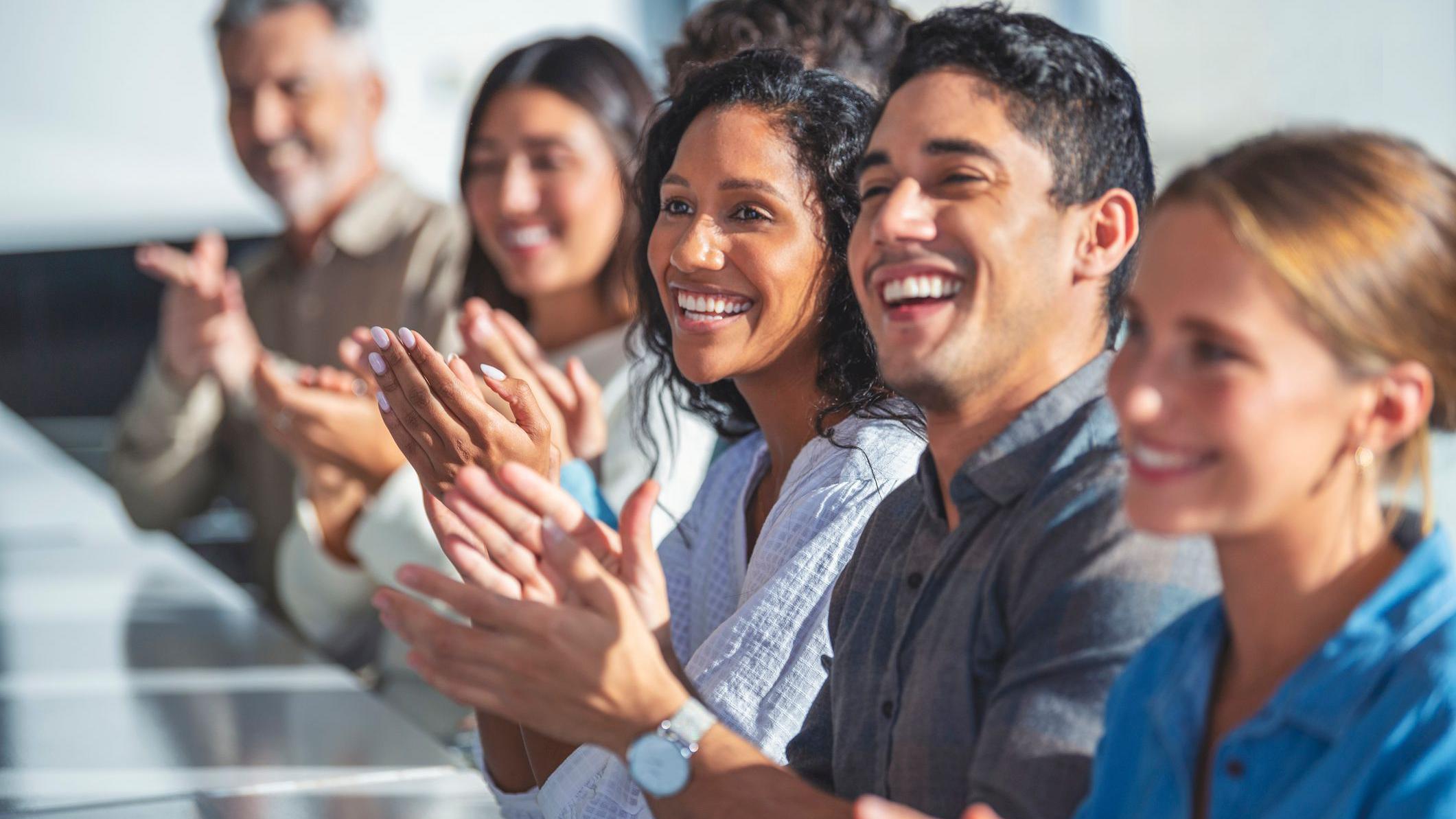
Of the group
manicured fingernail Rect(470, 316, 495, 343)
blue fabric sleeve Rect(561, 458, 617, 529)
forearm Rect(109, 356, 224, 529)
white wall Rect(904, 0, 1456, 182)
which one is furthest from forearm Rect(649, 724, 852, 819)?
white wall Rect(904, 0, 1456, 182)

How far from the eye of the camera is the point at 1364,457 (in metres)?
0.72

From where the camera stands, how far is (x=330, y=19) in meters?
2.98

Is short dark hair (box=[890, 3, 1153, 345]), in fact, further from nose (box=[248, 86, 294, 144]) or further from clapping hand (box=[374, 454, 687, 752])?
nose (box=[248, 86, 294, 144])

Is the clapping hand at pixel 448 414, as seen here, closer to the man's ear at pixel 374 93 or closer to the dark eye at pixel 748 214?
the dark eye at pixel 748 214

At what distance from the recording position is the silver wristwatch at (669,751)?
0.89 meters

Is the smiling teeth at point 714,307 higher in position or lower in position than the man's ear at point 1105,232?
lower

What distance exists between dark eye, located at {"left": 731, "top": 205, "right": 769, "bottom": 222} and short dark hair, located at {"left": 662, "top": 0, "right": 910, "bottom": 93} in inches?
11.8

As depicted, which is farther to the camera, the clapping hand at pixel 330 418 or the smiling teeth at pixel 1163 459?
the clapping hand at pixel 330 418

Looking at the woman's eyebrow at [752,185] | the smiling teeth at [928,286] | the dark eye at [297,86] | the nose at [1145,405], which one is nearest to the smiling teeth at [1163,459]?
the nose at [1145,405]

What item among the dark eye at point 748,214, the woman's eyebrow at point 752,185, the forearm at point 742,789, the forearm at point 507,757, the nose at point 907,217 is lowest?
the forearm at point 507,757

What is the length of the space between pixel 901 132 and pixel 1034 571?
286 mm

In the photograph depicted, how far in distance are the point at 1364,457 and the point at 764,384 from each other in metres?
0.71

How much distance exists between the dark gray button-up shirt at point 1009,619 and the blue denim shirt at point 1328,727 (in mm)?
26

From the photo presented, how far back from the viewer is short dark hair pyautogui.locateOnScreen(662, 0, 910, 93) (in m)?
1.63
